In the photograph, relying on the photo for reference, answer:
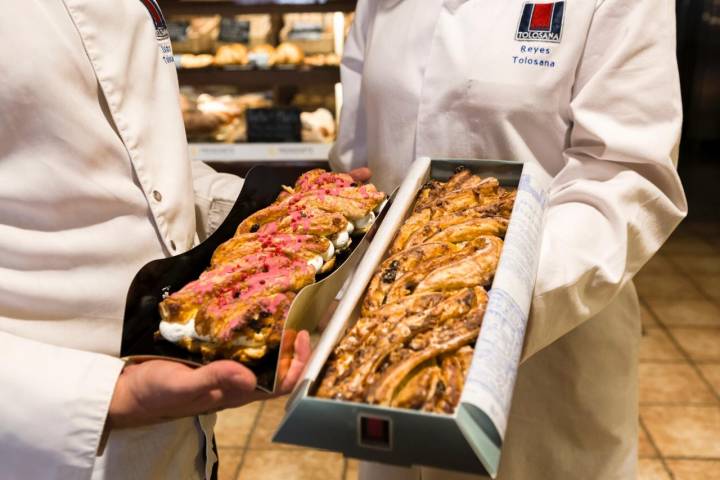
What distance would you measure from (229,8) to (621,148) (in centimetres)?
235

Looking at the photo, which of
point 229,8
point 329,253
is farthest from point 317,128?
point 329,253

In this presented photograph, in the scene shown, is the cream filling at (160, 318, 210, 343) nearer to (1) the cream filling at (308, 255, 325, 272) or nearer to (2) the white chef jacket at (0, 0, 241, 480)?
(2) the white chef jacket at (0, 0, 241, 480)

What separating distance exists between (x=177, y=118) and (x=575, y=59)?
0.70 metres

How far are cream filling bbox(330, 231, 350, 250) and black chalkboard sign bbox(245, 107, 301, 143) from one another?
1.94 metres

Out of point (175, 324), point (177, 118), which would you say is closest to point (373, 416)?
point (175, 324)

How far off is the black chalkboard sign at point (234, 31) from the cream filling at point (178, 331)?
2.51m

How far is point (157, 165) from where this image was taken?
42.3 inches

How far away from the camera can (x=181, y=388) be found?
796 millimetres

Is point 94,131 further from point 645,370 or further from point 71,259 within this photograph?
point 645,370

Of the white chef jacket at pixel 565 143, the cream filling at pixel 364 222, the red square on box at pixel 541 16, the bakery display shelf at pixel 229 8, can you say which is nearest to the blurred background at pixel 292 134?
the bakery display shelf at pixel 229 8

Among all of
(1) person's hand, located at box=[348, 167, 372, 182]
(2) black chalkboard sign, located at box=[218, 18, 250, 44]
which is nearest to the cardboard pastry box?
(1) person's hand, located at box=[348, 167, 372, 182]

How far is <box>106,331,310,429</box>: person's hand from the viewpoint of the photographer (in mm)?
773

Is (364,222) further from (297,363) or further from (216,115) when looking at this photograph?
(216,115)

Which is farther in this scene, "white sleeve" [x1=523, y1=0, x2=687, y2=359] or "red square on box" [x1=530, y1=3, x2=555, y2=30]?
"red square on box" [x1=530, y1=3, x2=555, y2=30]
